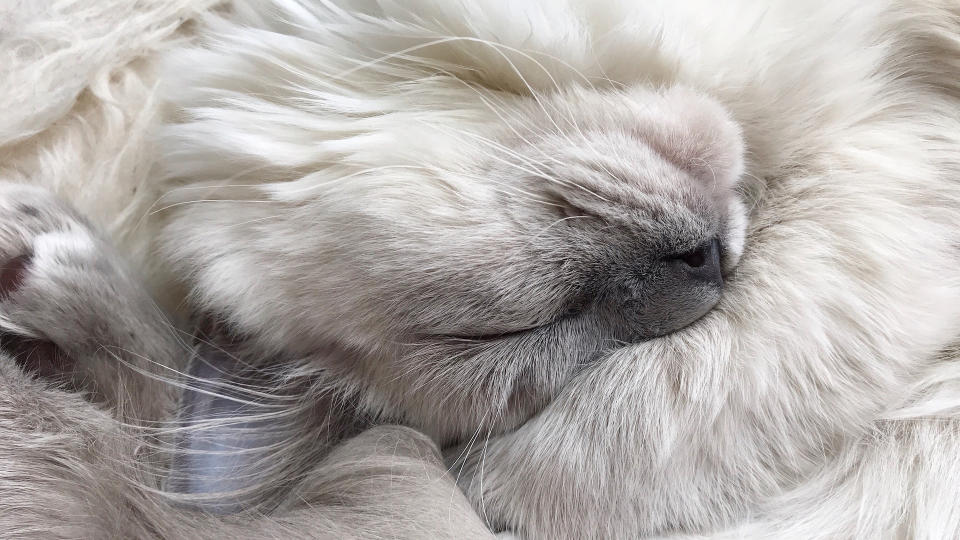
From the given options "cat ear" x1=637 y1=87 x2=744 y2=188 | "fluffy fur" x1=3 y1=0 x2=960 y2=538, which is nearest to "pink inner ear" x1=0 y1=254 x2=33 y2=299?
"fluffy fur" x1=3 y1=0 x2=960 y2=538

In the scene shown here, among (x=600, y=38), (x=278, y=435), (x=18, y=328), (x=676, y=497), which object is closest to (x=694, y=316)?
(x=676, y=497)

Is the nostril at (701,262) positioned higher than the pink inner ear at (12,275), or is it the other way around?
the pink inner ear at (12,275)

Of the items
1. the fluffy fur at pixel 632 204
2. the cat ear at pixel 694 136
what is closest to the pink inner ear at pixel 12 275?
the fluffy fur at pixel 632 204

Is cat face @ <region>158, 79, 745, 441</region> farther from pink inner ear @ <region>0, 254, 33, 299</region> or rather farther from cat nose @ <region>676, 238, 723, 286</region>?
pink inner ear @ <region>0, 254, 33, 299</region>

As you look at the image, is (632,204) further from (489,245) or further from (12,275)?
(12,275)

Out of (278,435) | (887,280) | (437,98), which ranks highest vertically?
(437,98)

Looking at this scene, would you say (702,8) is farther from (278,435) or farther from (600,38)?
(278,435)

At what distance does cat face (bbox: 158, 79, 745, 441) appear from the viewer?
0.71 metres

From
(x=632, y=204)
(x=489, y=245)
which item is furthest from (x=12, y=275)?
(x=632, y=204)

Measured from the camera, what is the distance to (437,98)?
77 centimetres

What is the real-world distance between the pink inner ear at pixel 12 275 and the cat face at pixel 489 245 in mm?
154

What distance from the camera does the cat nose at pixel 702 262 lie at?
0.73m

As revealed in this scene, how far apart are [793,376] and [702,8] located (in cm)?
39

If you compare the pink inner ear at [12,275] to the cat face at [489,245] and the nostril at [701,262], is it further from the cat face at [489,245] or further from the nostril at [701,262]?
the nostril at [701,262]
